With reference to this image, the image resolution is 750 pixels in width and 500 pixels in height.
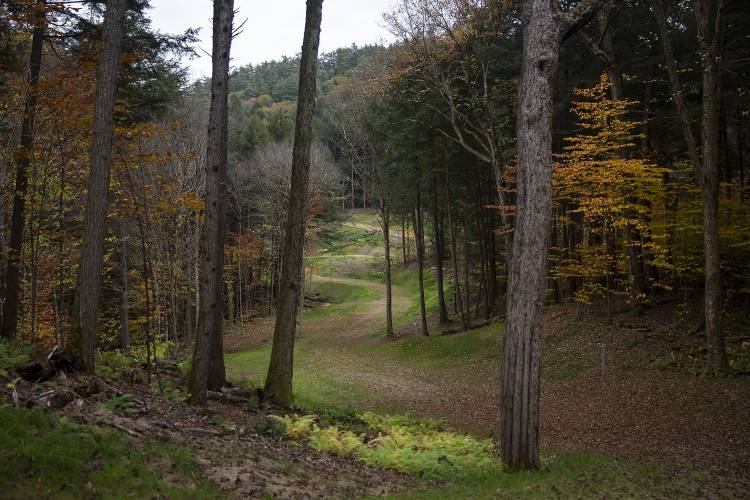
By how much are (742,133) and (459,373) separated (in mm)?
13935

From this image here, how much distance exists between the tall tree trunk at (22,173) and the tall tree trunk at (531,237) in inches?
394

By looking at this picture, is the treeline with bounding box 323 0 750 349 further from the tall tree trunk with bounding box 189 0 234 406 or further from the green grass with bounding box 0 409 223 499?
the green grass with bounding box 0 409 223 499

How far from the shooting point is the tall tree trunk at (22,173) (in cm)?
1061

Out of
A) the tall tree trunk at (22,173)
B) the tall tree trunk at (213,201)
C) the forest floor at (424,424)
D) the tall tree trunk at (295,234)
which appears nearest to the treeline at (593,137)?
the forest floor at (424,424)

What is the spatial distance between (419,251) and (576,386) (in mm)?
12195

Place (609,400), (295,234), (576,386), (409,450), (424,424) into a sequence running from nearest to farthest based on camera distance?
(409,450), (295,234), (424,424), (609,400), (576,386)

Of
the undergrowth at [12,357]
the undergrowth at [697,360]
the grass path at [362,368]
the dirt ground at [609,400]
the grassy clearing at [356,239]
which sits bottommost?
the grass path at [362,368]

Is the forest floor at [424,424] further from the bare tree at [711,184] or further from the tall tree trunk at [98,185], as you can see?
the tall tree trunk at [98,185]

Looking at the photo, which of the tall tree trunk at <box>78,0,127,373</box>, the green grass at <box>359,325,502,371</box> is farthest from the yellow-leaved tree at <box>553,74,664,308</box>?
the tall tree trunk at <box>78,0,127,373</box>

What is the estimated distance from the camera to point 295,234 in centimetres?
962

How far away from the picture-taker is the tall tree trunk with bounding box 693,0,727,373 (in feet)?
37.5

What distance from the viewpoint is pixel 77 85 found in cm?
1101

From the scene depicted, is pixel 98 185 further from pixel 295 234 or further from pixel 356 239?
pixel 356 239

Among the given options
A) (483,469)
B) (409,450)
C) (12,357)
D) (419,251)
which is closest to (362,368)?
(419,251)
